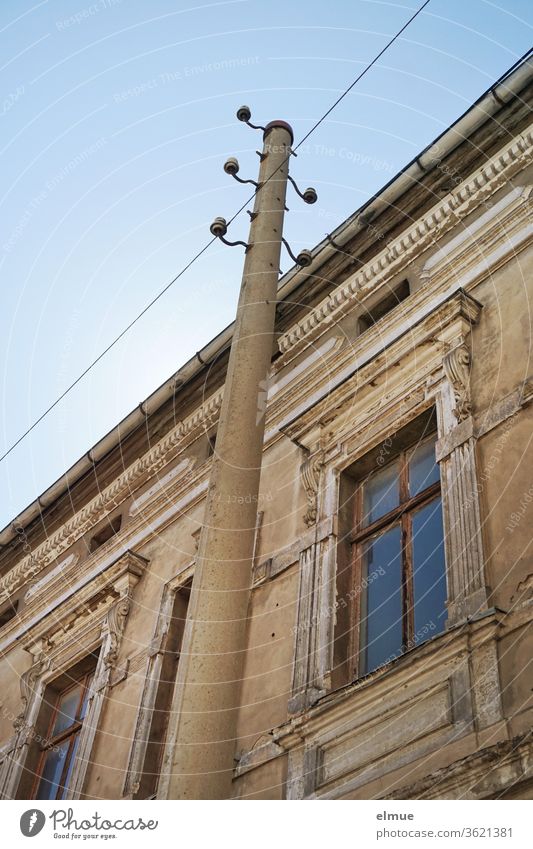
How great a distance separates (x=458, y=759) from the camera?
6.47 m

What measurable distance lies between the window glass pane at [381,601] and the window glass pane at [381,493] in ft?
0.89

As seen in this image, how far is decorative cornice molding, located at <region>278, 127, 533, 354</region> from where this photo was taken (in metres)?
10.3

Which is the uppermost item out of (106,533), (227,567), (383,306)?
(383,306)

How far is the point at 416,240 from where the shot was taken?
11016 mm

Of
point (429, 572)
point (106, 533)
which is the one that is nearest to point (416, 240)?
point (429, 572)

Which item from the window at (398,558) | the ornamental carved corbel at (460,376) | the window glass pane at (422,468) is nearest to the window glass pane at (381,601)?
the window at (398,558)

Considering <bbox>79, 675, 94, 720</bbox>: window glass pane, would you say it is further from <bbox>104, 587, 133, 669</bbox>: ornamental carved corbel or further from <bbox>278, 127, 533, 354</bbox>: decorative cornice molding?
<bbox>278, 127, 533, 354</bbox>: decorative cornice molding

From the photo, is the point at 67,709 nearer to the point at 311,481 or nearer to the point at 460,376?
the point at 311,481

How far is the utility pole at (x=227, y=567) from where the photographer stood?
4.87 metres

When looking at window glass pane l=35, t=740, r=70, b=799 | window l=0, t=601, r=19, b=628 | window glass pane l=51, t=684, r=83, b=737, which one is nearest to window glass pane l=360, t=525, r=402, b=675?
window glass pane l=35, t=740, r=70, b=799

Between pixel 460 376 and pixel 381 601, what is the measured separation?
A: 1.89 meters

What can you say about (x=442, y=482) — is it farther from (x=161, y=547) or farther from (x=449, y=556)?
(x=161, y=547)

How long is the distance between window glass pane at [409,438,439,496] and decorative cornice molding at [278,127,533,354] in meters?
2.45

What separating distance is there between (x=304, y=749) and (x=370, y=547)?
75.0 inches
